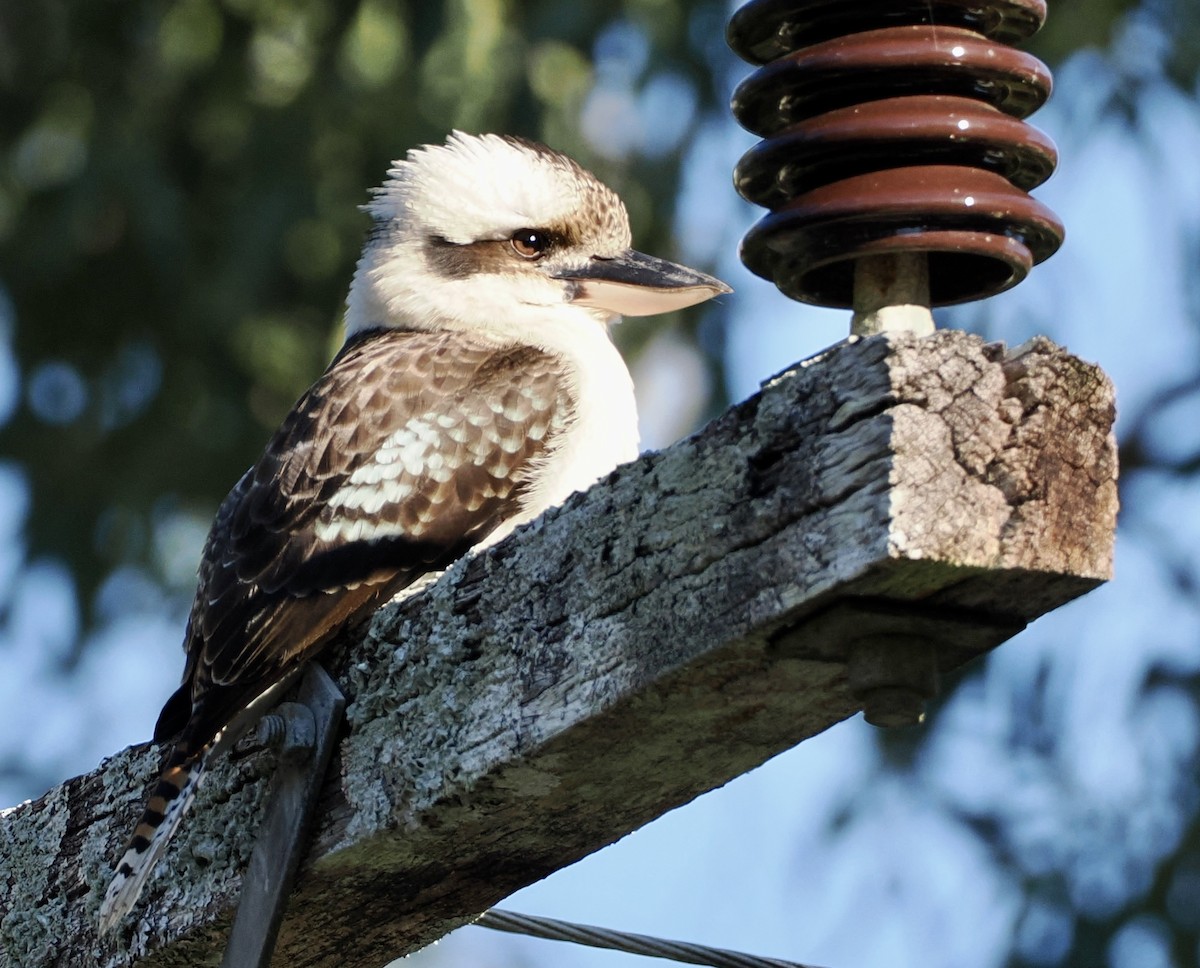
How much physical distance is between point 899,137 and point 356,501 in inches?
41.0

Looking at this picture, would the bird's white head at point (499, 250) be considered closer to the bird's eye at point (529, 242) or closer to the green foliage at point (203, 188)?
the bird's eye at point (529, 242)

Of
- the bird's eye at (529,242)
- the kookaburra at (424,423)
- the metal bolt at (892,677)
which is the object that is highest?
the bird's eye at (529,242)

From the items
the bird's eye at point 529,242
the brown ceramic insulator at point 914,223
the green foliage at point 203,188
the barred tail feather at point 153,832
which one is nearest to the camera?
the brown ceramic insulator at point 914,223

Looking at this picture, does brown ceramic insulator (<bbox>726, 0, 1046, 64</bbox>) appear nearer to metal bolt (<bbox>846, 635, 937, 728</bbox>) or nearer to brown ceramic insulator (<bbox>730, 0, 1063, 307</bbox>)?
brown ceramic insulator (<bbox>730, 0, 1063, 307</bbox>)

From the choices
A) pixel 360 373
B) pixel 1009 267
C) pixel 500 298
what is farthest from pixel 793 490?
pixel 500 298

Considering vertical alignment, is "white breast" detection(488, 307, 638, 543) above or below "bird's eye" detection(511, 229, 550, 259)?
below

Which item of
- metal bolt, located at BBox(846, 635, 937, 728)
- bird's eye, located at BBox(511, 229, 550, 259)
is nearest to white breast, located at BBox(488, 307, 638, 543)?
bird's eye, located at BBox(511, 229, 550, 259)

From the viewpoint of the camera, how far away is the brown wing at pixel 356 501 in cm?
223

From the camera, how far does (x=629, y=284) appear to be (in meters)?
3.18

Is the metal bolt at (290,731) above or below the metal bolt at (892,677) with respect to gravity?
above

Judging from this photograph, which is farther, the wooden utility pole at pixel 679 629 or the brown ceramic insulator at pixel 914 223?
the brown ceramic insulator at pixel 914 223

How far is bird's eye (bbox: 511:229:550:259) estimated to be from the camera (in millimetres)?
3299

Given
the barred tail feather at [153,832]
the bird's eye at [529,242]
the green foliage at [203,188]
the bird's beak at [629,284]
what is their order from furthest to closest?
the green foliage at [203,188], the bird's eye at [529,242], the bird's beak at [629,284], the barred tail feather at [153,832]

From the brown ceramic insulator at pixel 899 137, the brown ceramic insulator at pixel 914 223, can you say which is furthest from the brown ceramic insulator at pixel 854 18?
the brown ceramic insulator at pixel 914 223
